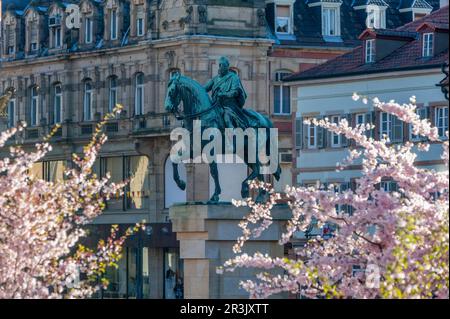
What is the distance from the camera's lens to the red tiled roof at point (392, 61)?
90.4 m

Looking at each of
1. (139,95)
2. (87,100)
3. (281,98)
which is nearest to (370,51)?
(281,98)

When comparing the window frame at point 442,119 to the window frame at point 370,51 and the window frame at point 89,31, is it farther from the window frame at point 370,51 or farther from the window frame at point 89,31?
the window frame at point 89,31

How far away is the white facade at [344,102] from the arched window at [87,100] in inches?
737

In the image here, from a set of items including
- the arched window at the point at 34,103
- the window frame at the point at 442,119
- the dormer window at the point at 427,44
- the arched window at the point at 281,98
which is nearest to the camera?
the window frame at the point at 442,119

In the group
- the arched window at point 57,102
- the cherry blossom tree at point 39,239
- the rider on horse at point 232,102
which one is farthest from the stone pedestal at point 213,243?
the arched window at point 57,102

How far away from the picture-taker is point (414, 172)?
45.2 metres

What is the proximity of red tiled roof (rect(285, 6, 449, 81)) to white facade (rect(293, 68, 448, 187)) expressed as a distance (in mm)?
299

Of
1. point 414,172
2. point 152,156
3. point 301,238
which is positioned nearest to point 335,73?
point 301,238

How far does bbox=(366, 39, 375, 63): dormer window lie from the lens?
94.1 m

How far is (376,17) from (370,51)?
1748cm

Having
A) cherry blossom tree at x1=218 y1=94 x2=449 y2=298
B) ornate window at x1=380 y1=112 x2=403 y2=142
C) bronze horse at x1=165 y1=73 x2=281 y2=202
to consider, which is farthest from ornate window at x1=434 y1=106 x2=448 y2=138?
cherry blossom tree at x1=218 y1=94 x2=449 y2=298

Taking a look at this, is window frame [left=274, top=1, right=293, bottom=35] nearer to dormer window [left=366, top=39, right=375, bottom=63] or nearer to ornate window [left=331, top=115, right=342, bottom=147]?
ornate window [left=331, top=115, right=342, bottom=147]

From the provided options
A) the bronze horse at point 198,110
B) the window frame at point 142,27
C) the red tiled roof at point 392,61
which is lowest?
the bronze horse at point 198,110
